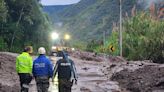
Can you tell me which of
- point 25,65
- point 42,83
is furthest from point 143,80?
point 42,83

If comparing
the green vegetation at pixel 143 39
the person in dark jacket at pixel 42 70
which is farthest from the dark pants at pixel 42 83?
the green vegetation at pixel 143 39

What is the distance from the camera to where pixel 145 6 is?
190 meters

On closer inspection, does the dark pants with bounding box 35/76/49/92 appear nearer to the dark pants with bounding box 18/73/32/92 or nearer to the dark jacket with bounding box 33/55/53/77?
the dark jacket with bounding box 33/55/53/77

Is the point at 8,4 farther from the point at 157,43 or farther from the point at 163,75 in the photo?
the point at 163,75

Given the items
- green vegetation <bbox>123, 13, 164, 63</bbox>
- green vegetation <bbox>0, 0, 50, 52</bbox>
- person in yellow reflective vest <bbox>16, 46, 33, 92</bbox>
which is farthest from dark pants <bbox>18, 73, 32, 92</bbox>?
green vegetation <bbox>0, 0, 50, 52</bbox>

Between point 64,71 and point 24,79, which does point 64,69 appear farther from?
point 24,79

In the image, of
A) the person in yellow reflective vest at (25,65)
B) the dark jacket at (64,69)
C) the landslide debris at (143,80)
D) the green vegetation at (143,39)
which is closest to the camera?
the person in yellow reflective vest at (25,65)

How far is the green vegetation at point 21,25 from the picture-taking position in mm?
64188

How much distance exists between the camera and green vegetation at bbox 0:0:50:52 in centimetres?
6419

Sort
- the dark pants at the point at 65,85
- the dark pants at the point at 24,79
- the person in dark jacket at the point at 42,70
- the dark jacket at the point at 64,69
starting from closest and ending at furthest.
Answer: the person in dark jacket at the point at 42,70, the dark pants at the point at 24,79, the dark jacket at the point at 64,69, the dark pants at the point at 65,85

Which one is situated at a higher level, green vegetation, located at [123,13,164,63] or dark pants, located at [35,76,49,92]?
green vegetation, located at [123,13,164,63]

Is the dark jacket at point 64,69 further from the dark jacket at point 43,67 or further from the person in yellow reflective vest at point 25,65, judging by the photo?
the dark jacket at point 43,67

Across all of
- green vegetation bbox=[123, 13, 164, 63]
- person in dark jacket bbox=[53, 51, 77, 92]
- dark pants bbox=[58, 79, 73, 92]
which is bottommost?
dark pants bbox=[58, 79, 73, 92]

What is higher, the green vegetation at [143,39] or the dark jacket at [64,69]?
the green vegetation at [143,39]
